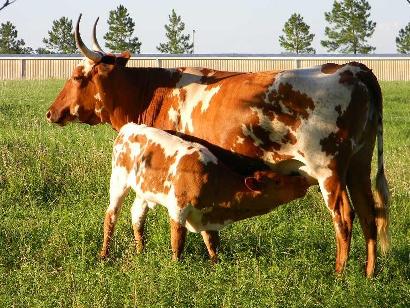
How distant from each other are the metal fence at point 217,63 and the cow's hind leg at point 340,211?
34.0 metres

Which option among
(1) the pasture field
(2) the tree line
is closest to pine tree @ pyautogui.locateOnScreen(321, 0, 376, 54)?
(2) the tree line

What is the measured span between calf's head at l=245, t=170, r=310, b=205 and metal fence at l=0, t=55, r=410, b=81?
3403cm

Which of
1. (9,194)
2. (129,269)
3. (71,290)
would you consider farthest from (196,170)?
(9,194)

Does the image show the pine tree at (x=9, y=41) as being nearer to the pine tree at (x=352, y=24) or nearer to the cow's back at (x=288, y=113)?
the pine tree at (x=352, y=24)

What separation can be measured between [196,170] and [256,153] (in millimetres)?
603

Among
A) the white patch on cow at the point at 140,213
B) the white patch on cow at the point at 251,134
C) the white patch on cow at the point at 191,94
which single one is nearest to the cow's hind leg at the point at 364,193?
the white patch on cow at the point at 251,134

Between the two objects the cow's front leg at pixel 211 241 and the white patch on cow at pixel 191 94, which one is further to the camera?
the white patch on cow at pixel 191 94

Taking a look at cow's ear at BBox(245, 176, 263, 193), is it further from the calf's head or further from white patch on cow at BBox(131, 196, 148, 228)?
white patch on cow at BBox(131, 196, 148, 228)

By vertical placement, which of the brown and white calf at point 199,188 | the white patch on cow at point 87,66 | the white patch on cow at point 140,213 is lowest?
the white patch on cow at point 140,213

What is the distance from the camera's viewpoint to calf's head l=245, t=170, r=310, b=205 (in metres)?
6.84

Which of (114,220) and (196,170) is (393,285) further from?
(114,220)

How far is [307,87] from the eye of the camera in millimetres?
6910

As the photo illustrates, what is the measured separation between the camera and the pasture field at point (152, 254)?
5910 mm

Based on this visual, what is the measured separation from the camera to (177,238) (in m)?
6.98
